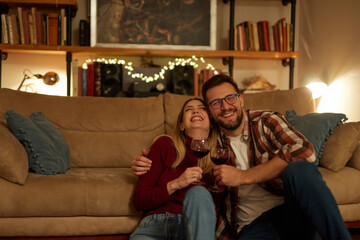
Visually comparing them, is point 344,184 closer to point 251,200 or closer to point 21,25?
point 251,200

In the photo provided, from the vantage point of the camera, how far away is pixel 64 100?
2.50m

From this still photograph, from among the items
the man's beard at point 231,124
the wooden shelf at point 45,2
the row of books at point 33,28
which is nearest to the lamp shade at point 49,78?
the row of books at point 33,28

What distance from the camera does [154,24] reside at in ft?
12.4

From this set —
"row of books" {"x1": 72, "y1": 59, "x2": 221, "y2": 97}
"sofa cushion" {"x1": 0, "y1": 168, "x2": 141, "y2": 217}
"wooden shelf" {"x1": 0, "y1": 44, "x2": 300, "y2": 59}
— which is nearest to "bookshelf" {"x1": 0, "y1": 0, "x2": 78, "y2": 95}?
"wooden shelf" {"x1": 0, "y1": 44, "x2": 300, "y2": 59}

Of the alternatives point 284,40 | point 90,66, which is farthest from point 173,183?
point 284,40

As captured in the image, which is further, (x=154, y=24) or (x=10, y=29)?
(x=154, y=24)

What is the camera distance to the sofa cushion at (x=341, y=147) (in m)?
1.98

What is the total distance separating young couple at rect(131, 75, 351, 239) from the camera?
1.16m

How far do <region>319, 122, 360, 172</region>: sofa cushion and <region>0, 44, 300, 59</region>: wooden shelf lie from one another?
1.92 m

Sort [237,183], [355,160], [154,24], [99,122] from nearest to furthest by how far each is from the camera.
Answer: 1. [237,183]
2. [355,160]
3. [99,122]
4. [154,24]

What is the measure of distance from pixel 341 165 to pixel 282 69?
2.39 metres

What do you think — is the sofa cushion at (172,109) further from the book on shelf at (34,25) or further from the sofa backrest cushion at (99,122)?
the book on shelf at (34,25)

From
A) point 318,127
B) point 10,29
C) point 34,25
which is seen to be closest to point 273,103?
point 318,127

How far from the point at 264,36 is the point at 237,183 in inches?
107
